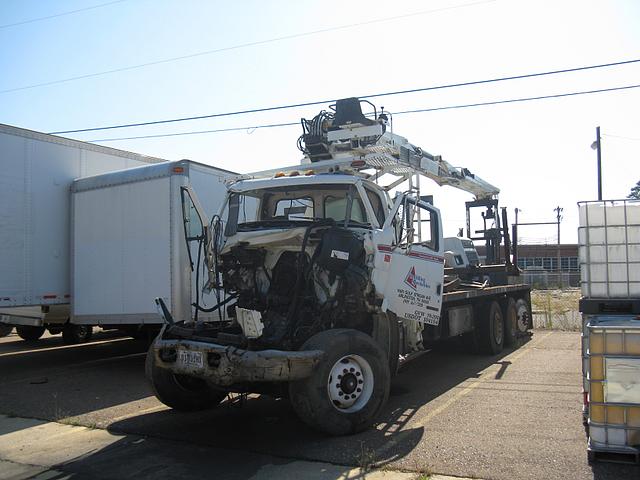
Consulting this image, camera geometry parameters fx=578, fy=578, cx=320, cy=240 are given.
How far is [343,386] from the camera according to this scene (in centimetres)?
569

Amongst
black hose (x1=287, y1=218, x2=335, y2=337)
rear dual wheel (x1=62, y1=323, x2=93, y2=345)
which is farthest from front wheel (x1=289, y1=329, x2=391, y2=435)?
rear dual wheel (x1=62, y1=323, x2=93, y2=345)

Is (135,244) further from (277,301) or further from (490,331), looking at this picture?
(490,331)

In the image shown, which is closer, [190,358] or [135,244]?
[190,358]

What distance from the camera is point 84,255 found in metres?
10.1

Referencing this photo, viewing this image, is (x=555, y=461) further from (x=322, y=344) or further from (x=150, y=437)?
(x=150, y=437)

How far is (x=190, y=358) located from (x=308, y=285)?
4.61 feet

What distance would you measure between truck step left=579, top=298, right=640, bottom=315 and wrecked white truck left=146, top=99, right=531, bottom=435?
2025mm

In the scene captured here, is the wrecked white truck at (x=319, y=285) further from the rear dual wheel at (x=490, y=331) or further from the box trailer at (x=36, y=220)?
the box trailer at (x=36, y=220)

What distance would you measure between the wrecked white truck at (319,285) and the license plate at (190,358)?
0.01 metres

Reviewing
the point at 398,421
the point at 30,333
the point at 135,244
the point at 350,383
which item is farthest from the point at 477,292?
the point at 30,333

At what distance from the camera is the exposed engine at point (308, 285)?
596 cm

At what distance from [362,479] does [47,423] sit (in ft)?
13.4

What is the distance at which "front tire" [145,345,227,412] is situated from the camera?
654 centimetres

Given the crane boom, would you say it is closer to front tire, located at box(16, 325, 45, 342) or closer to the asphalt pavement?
the asphalt pavement
